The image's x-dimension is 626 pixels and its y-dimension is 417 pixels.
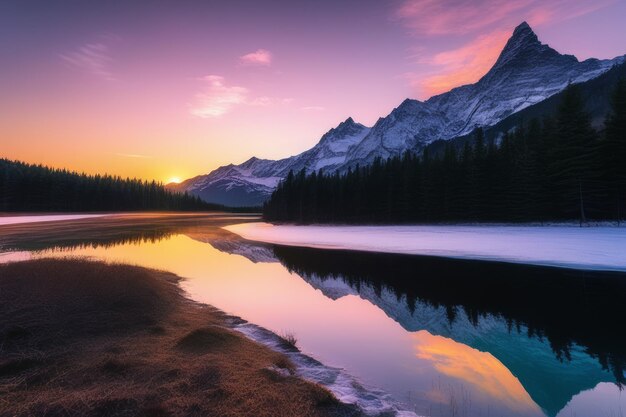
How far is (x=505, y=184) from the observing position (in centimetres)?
6800

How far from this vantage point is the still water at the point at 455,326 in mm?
8922

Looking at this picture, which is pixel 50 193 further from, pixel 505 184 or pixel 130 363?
pixel 130 363

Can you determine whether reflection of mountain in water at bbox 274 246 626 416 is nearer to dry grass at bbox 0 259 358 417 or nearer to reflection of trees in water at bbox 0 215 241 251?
dry grass at bbox 0 259 358 417

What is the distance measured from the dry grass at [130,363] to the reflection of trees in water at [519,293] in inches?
374

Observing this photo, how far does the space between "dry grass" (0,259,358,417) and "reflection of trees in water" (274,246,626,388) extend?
374 inches

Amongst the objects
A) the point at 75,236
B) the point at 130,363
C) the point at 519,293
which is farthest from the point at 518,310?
the point at 75,236

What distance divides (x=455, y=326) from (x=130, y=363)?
11911 mm

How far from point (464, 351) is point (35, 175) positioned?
189 meters

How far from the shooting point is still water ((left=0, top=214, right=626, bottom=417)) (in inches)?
351

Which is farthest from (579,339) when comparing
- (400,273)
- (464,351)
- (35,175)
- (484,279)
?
(35,175)

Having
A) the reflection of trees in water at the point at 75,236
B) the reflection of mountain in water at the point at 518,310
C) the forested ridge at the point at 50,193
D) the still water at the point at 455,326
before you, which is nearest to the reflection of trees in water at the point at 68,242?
the reflection of trees in water at the point at 75,236

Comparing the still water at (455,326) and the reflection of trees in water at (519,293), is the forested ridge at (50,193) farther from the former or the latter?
the reflection of trees in water at (519,293)

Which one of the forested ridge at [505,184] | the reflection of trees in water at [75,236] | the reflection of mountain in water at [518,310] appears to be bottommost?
the reflection of mountain in water at [518,310]

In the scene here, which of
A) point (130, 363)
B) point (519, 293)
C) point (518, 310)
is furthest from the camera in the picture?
point (519, 293)
